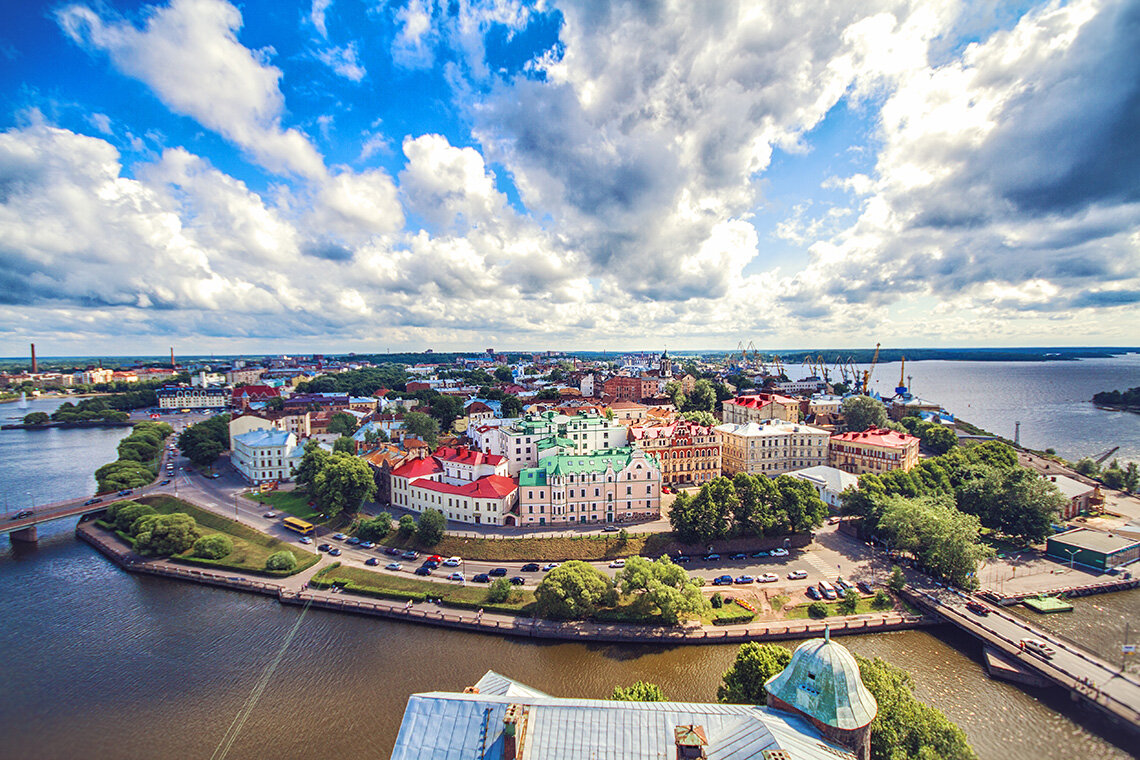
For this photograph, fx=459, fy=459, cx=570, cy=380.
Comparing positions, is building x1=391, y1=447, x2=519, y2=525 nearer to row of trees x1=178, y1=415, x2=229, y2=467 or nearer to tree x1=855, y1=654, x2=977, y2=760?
tree x1=855, y1=654, x2=977, y2=760

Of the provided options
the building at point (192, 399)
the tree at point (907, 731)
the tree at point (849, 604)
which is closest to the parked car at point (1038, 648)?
the tree at point (849, 604)

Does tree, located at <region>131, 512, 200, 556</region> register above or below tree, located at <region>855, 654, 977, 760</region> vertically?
below

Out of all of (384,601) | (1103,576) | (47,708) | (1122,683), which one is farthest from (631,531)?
(47,708)

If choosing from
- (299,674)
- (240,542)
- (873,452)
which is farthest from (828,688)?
(873,452)

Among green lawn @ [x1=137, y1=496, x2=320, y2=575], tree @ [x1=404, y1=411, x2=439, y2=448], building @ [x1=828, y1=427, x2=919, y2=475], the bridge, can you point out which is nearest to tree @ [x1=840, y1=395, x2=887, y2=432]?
building @ [x1=828, y1=427, x2=919, y2=475]

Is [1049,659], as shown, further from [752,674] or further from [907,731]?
[752,674]

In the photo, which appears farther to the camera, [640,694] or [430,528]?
[430,528]
